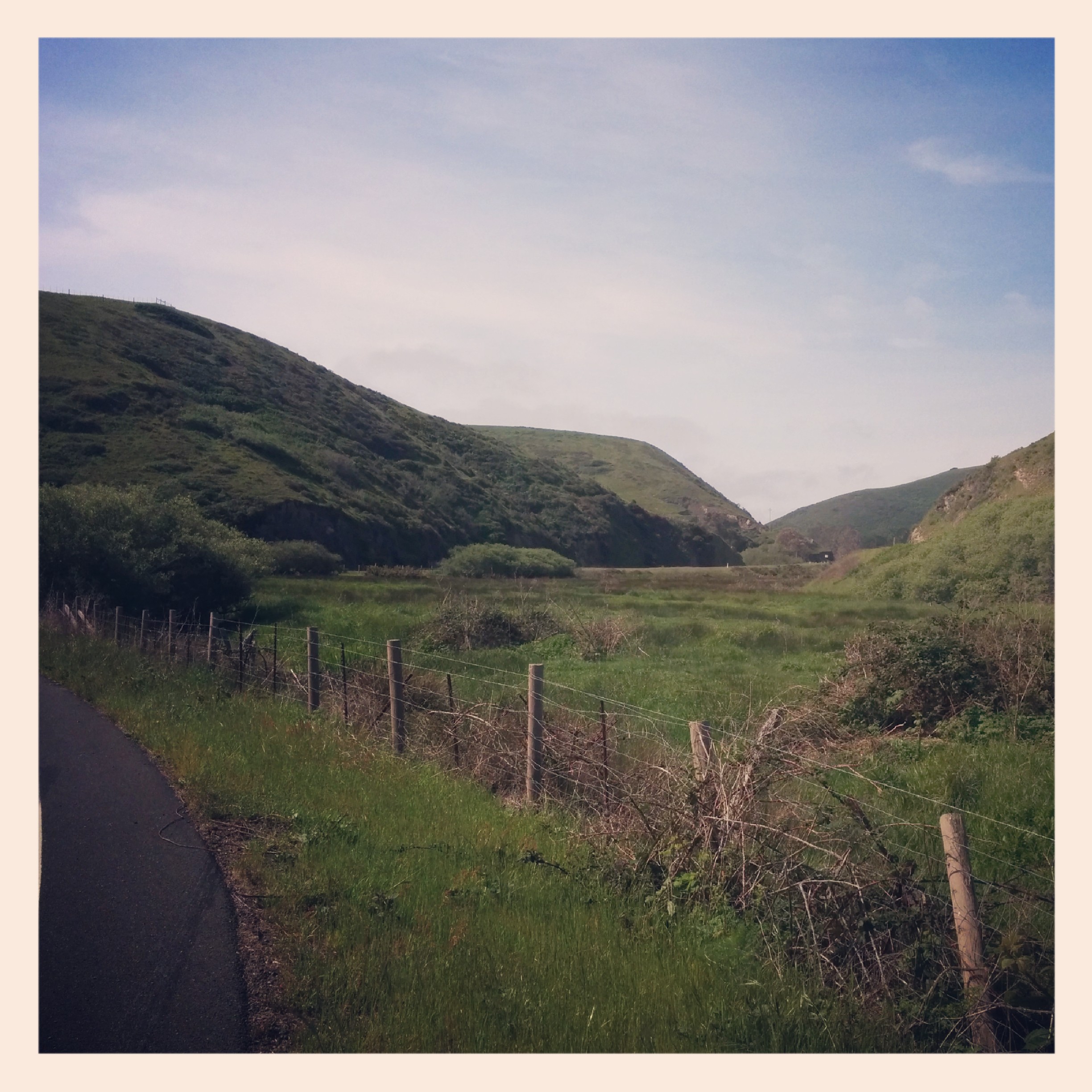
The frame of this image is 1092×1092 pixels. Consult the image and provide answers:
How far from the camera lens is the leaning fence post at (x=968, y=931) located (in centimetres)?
390

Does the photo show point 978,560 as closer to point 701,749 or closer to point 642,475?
point 701,749

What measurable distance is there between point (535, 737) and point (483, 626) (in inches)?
617

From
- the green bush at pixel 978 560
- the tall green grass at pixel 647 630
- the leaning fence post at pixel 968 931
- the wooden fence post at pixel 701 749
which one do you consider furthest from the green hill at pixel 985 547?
the leaning fence post at pixel 968 931

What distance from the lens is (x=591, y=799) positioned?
7.13 metres

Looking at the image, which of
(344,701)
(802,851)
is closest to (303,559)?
(344,701)

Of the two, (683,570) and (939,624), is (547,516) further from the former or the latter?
(939,624)

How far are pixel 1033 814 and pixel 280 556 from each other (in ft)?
114

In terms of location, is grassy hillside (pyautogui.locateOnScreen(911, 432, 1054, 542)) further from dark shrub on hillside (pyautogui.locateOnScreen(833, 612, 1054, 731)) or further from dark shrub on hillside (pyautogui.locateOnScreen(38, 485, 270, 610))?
dark shrub on hillside (pyautogui.locateOnScreen(38, 485, 270, 610))

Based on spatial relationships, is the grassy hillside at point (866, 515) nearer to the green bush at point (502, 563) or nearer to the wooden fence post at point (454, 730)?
the green bush at point (502, 563)

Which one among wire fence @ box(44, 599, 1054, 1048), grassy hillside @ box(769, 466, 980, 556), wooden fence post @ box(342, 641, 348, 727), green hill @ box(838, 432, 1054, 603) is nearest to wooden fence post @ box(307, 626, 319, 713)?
wooden fence post @ box(342, 641, 348, 727)

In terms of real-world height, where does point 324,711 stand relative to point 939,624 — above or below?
below

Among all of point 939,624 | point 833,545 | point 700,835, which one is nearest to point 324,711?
point 700,835

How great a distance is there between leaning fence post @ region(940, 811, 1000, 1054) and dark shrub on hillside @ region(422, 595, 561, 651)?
58.8 ft

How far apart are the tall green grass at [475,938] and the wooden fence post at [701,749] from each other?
32.5 inches
